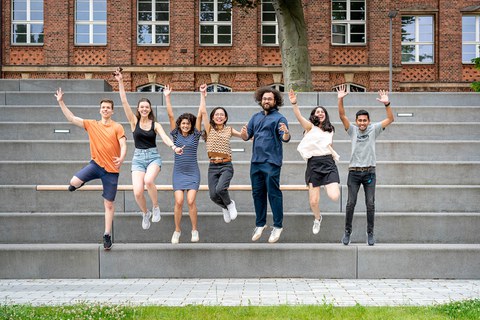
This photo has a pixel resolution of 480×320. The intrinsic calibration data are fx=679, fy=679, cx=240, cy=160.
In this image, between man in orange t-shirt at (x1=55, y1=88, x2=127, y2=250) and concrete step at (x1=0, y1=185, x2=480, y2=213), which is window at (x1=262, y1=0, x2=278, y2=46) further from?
man in orange t-shirt at (x1=55, y1=88, x2=127, y2=250)

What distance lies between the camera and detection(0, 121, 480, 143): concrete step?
14.4 meters

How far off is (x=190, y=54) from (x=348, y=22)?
7941 millimetres

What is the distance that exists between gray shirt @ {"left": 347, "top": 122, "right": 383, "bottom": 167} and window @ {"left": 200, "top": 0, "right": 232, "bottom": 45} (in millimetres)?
23388

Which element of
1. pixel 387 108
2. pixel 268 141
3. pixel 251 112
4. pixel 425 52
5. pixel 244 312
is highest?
pixel 425 52

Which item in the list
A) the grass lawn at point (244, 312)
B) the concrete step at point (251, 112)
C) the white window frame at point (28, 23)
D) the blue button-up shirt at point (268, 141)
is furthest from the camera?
the white window frame at point (28, 23)

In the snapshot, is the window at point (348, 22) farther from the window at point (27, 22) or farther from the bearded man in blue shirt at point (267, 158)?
the bearded man in blue shirt at point (267, 158)

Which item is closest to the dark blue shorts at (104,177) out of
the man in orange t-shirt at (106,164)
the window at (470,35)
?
the man in orange t-shirt at (106,164)

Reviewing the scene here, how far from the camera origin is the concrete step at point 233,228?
1075 cm

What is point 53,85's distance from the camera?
1900 centimetres

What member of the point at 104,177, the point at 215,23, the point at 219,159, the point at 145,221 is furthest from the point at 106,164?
the point at 215,23

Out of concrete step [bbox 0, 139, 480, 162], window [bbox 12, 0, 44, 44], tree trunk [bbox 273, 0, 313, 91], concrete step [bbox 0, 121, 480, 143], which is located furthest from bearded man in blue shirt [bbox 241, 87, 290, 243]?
window [bbox 12, 0, 44, 44]

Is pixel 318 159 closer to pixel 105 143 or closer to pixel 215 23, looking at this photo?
pixel 105 143

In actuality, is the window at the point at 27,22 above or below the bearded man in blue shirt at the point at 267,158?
above

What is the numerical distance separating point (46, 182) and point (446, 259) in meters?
7.09
